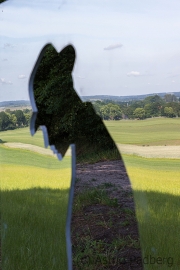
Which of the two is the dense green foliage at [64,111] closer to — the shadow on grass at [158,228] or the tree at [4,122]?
the shadow on grass at [158,228]

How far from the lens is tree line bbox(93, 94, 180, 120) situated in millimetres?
2322

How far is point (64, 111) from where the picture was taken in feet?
7.52

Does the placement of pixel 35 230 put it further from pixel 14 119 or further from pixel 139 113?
pixel 139 113

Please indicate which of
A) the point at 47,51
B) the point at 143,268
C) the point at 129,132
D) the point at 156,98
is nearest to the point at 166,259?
the point at 143,268

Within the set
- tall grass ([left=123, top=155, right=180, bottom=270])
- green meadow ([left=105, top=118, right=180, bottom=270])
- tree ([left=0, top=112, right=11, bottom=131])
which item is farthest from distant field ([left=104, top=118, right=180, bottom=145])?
tree ([left=0, top=112, right=11, bottom=131])

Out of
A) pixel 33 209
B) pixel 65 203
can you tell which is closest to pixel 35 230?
pixel 33 209

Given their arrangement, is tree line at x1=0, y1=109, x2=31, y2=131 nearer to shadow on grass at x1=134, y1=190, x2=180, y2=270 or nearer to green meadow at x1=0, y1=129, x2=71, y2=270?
green meadow at x1=0, y1=129, x2=71, y2=270

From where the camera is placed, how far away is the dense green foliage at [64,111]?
2.26 m

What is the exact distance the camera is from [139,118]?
2.36m

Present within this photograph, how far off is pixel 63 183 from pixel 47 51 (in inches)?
30.0

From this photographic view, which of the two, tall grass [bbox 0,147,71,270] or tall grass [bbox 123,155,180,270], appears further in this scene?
tall grass [bbox 0,147,71,270]

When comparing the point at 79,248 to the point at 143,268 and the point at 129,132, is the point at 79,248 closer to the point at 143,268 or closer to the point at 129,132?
the point at 143,268

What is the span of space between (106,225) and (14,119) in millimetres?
944

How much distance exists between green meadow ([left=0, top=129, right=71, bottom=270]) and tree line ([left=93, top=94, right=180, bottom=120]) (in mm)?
338
